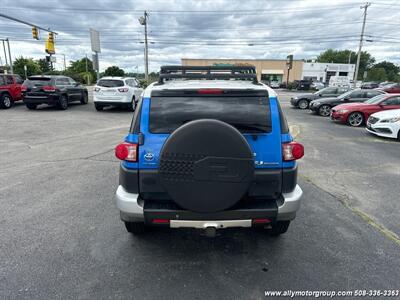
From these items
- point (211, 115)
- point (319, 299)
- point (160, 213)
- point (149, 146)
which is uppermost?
point (211, 115)

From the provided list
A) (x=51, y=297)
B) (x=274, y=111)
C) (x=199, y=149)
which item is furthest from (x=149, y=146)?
(x=51, y=297)

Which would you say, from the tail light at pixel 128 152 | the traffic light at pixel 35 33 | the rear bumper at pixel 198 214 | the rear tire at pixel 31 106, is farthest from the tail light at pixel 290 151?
the traffic light at pixel 35 33

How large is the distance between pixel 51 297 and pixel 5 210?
2220 mm

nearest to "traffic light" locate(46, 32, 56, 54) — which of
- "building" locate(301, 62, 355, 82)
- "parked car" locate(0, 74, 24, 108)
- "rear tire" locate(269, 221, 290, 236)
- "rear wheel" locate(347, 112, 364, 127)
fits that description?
"parked car" locate(0, 74, 24, 108)

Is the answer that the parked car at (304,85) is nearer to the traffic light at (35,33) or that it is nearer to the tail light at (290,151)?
the traffic light at (35,33)

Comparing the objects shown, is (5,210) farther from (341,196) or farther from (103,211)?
(341,196)

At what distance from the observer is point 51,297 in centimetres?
237

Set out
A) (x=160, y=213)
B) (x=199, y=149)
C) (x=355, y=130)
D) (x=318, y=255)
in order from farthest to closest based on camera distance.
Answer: (x=355, y=130), (x=318, y=255), (x=160, y=213), (x=199, y=149)

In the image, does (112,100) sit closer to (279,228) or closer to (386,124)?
(386,124)

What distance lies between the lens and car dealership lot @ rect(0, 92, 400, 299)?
2539 millimetres

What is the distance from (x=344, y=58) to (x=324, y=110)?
→ 116143mm

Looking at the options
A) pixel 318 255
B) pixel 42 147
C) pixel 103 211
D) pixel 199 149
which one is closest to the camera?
pixel 199 149

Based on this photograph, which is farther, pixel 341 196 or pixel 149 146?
pixel 341 196

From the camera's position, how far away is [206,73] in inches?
165
